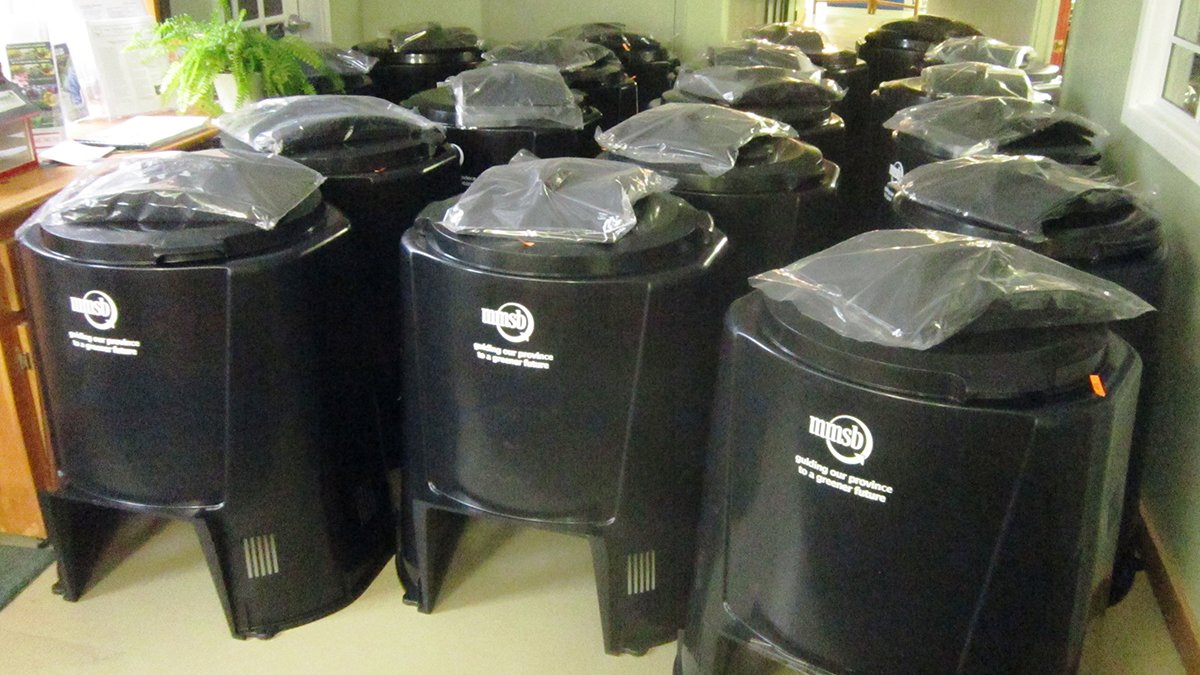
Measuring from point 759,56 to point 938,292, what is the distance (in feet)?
7.72

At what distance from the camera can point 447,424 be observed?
5.48ft

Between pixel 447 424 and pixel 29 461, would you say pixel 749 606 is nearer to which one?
pixel 447 424

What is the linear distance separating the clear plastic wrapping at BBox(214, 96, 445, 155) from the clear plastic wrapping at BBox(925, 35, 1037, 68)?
223 centimetres

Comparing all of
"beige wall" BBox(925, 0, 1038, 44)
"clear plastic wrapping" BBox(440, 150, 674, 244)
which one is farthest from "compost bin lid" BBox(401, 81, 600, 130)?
"beige wall" BBox(925, 0, 1038, 44)

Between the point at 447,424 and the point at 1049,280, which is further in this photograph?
the point at 447,424

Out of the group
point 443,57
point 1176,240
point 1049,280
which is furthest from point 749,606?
point 443,57

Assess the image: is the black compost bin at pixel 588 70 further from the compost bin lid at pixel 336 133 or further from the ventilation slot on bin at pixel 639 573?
the ventilation slot on bin at pixel 639 573

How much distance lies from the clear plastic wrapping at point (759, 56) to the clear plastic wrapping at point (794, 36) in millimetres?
420

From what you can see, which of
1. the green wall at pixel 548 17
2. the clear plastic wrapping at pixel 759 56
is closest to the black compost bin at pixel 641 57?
the green wall at pixel 548 17

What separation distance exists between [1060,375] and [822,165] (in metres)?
1.05

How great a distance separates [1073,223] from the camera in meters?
1.76

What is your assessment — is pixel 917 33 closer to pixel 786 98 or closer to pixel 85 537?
pixel 786 98

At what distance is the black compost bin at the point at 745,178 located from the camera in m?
2.04

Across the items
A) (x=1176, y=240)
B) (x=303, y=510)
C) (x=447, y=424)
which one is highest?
(x=1176, y=240)
